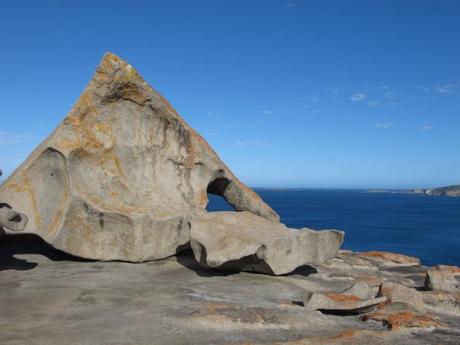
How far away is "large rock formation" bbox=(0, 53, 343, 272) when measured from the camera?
15930mm

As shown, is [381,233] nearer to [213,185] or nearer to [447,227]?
[447,227]

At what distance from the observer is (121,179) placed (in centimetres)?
1748

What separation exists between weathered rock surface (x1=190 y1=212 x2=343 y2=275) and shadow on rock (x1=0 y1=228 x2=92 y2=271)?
4595 millimetres

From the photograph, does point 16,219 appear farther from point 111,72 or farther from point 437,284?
point 437,284

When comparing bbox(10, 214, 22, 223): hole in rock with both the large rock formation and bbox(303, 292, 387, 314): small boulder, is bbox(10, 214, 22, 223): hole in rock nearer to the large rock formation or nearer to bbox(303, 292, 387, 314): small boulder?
the large rock formation

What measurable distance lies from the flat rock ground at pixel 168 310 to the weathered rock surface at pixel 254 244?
1.61 ft

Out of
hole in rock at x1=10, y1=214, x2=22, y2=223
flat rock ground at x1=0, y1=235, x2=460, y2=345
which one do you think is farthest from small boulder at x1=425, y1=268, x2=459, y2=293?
hole in rock at x1=10, y1=214, x2=22, y2=223

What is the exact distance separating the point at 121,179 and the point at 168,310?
759 cm

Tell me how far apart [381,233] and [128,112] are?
7388 cm

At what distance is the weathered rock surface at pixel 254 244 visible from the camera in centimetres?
1498

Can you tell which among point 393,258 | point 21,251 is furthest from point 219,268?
point 393,258

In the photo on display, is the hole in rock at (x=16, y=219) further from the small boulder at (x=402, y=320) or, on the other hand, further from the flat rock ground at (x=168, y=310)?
the small boulder at (x=402, y=320)

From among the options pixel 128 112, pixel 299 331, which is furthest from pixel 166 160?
pixel 299 331

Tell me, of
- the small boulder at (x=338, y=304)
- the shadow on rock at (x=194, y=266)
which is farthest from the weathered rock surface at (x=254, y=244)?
the small boulder at (x=338, y=304)
